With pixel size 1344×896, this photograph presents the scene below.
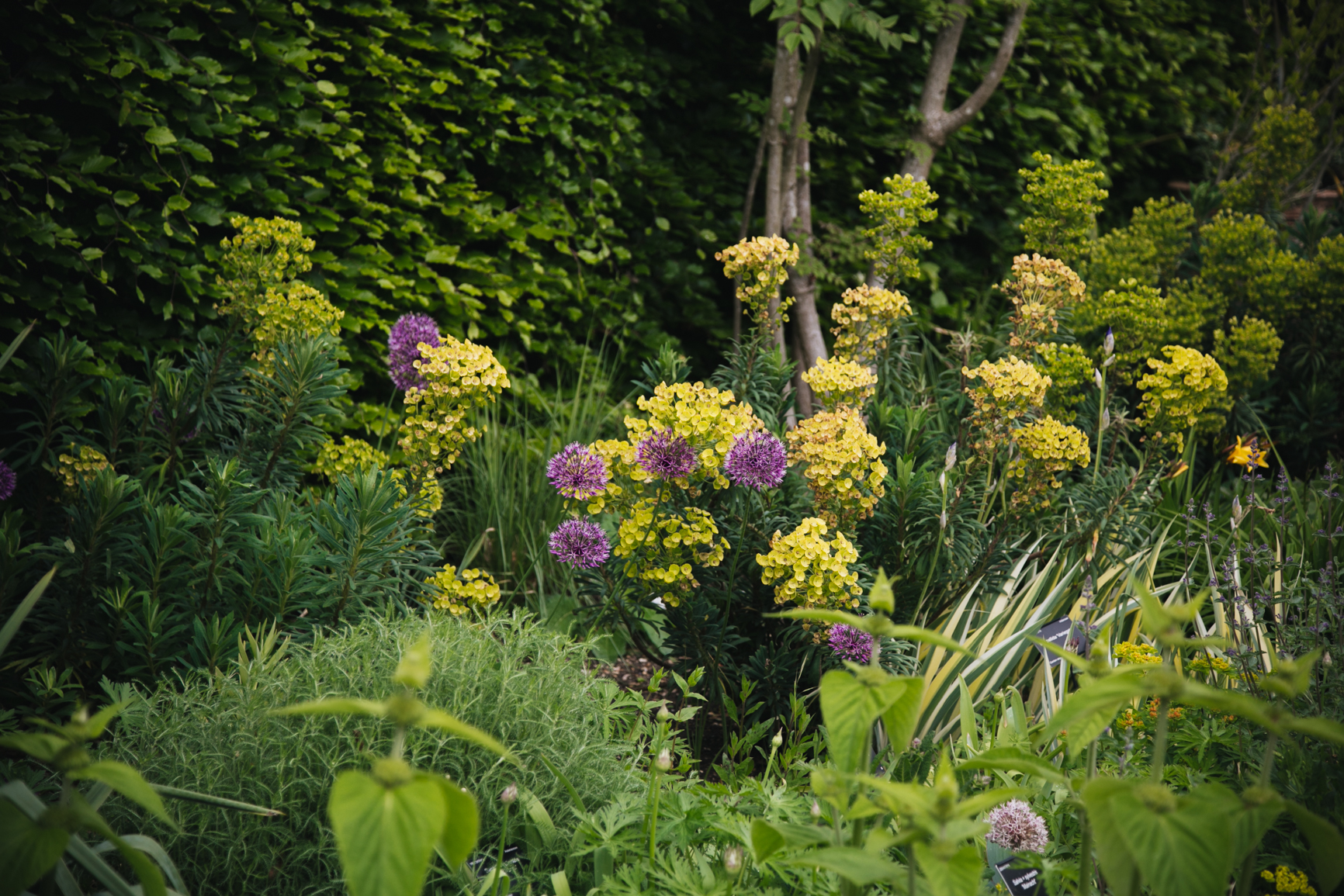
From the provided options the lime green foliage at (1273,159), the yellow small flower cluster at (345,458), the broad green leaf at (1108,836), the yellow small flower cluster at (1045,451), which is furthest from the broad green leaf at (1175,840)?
the lime green foliage at (1273,159)

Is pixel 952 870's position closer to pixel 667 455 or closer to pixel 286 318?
pixel 667 455

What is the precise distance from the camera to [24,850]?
0.91 m

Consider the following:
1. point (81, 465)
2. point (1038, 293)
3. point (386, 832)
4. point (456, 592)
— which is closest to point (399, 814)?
point (386, 832)

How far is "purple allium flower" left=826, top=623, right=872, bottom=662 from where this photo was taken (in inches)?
86.7

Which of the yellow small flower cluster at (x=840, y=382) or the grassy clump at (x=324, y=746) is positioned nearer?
the grassy clump at (x=324, y=746)

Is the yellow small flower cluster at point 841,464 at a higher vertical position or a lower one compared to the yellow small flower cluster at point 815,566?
higher

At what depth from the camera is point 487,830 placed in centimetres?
166

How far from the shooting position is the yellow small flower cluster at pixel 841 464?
226cm

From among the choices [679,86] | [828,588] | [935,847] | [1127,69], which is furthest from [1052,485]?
[1127,69]

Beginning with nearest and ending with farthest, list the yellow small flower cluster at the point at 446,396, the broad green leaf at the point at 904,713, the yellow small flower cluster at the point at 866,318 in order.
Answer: the broad green leaf at the point at 904,713 < the yellow small flower cluster at the point at 446,396 < the yellow small flower cluster at the point at 866,318

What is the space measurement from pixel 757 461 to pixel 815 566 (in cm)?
32

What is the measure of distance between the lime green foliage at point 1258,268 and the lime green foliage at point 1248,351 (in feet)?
1.18

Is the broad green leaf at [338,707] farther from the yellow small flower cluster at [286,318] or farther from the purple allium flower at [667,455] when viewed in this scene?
the yellow small flower cluster at [286,318]

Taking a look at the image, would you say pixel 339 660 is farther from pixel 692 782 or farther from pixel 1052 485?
pixel 1052 485
